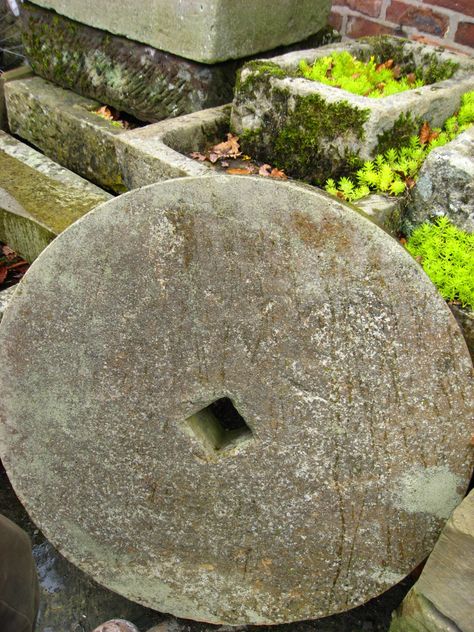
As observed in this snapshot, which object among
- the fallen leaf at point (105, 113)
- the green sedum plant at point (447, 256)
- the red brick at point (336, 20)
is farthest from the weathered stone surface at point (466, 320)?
the red brick at point (336, 20)

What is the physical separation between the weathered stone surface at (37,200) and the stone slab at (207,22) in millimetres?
746

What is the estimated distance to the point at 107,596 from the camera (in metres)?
2.41

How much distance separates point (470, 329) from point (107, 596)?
1.70m

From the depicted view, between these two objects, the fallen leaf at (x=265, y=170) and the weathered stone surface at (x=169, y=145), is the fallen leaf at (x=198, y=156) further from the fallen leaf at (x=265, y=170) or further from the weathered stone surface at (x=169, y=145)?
the fallen leaf at (x=265, y=170)

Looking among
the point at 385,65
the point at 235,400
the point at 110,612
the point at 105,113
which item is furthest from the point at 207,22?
the point at 110,612

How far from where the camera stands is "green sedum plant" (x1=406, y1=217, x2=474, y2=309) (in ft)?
6.34

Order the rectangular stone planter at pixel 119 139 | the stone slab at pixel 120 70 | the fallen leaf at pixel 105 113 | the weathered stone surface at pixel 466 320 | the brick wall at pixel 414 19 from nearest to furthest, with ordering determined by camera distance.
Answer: the weathered stone surface at pixel 466 320 → the rectangular stone planter at pixel 119 139 → the stone slab at pixel 120 70 → the fallen leaf at pixel 105 113 → the brick wall at pixel 414 19

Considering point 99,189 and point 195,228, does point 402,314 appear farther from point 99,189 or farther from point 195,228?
point 99,189

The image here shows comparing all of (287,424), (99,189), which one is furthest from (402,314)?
(99,189)

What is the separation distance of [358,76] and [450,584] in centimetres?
209

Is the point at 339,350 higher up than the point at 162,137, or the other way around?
the point at 162,137

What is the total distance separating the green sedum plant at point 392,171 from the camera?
2.20 meters

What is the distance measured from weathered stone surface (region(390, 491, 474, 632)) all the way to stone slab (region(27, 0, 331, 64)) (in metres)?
2.13

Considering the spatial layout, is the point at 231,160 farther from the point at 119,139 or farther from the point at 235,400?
the point at 235,400
